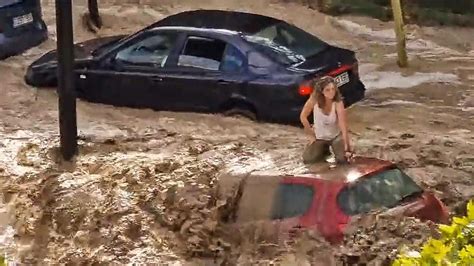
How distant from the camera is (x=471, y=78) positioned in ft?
39.1

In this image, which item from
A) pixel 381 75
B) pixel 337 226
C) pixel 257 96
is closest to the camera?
pixel 337 226

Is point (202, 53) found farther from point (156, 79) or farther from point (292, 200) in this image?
point (292, 200)

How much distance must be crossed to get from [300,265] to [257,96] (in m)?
3.04

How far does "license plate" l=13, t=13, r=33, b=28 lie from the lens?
1244 centimetres

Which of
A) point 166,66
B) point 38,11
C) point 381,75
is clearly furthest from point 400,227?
point 38,11

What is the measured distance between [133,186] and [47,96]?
2.96 meters

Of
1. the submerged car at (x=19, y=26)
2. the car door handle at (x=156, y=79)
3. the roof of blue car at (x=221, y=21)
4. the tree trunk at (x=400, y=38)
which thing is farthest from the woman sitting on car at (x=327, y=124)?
the submerged car at (x=19, y=26)

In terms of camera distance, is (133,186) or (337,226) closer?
(337,226)

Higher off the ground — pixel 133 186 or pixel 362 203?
pixel 362 203

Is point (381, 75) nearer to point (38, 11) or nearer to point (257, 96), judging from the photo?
point (257, 96)

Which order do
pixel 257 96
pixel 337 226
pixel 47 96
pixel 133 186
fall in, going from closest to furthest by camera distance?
pixel 337 226
pixel 133 186
pixel 257 96
pixel 47 96

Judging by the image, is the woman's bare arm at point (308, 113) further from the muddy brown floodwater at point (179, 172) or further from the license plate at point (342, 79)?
the license plate at point (342, 79)

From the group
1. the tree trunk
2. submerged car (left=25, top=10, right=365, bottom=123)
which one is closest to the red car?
submerged car (left=25, top=10, right=365, bottom=123)

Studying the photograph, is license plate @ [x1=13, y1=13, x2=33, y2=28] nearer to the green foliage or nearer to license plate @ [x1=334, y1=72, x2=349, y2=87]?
license plate @ [x1=334, y1=72, x2=349, y2=87]
